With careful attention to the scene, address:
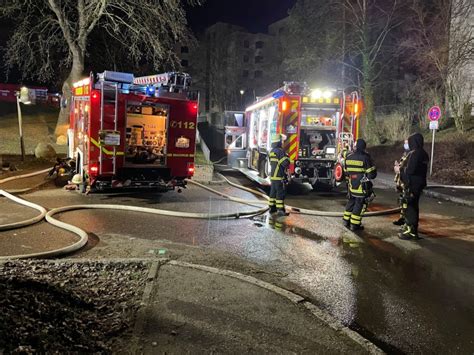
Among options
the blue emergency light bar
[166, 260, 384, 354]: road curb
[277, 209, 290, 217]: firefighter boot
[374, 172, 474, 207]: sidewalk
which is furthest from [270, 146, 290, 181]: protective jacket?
[374, 172, 474, 207]: sidewalk

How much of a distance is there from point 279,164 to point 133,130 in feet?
12.1

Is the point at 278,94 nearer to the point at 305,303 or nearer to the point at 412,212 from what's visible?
the point at 412,212

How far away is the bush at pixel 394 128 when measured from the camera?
20.5 meters

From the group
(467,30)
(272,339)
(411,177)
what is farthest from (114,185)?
(467,30)

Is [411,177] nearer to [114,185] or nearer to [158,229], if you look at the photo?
[158,229]

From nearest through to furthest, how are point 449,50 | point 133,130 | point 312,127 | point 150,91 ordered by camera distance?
point 150,91 < point 133,130 < point 312,127 < point 449,50

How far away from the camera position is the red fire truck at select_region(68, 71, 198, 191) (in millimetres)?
8367

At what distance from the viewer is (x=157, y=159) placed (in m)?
9.71

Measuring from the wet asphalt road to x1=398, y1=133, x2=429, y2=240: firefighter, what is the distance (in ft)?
0.94

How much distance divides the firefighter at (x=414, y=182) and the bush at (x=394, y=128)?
14.5 metres

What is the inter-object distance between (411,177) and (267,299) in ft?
13.1

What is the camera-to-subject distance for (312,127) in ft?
36.3

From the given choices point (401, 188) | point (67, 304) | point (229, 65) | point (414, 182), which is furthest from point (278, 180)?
point (229, 65)

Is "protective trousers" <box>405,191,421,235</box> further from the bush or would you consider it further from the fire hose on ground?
the bush
